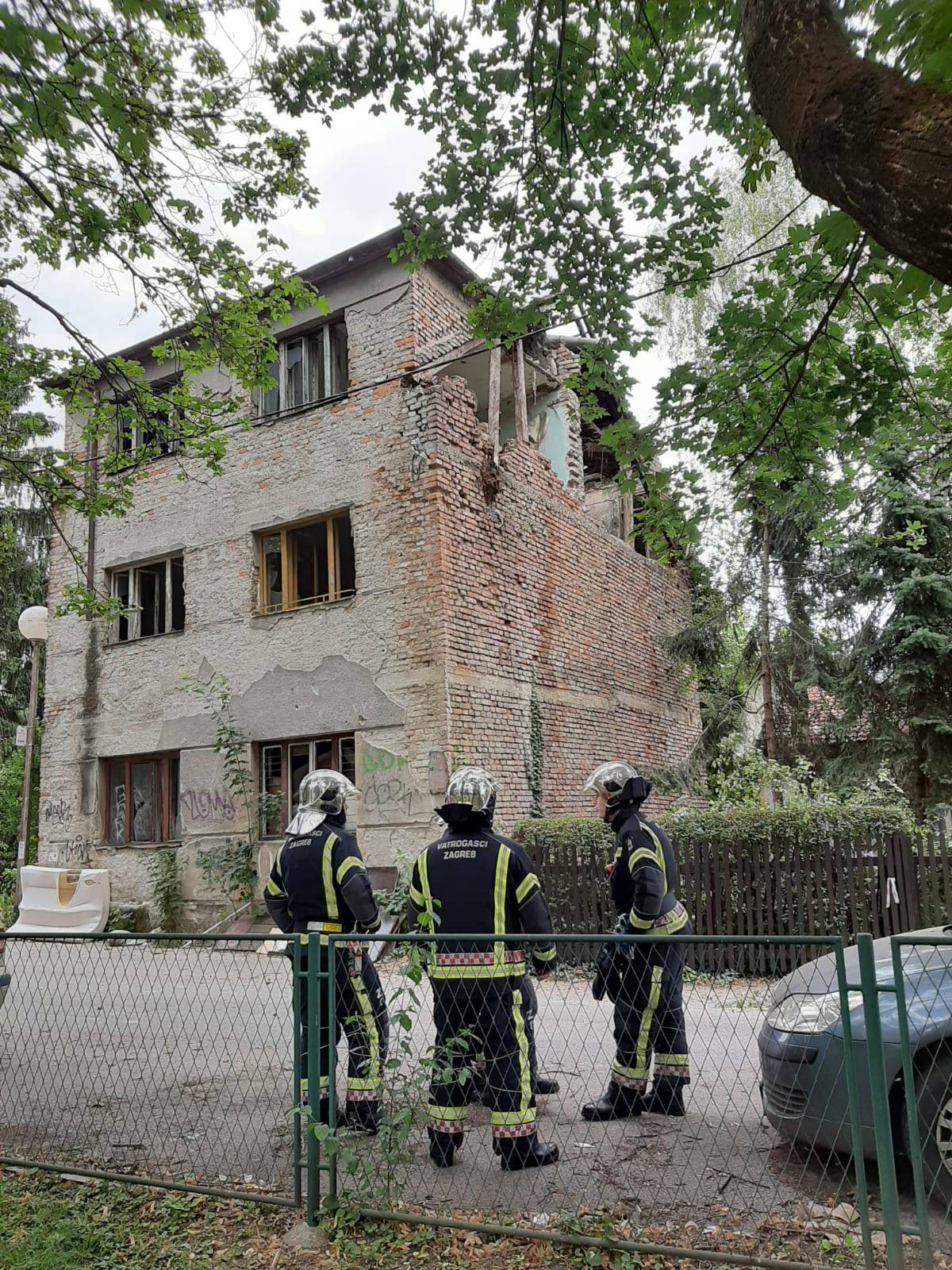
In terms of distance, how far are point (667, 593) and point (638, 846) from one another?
1380cm

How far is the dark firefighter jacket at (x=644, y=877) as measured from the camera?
508cm

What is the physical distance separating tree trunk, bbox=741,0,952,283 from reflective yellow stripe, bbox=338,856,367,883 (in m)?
3.80

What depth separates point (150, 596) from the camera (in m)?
14.9

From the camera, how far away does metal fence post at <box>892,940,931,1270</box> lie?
10.5 ft

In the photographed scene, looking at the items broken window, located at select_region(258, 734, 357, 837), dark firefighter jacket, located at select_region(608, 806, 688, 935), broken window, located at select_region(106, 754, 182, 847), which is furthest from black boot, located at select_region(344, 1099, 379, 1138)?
broken window, located at select_region(106, 754, 182, 847)

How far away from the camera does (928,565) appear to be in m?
15.0

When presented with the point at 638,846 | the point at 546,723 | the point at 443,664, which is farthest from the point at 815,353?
the point at 546,723

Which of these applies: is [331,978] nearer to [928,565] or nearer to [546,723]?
[546,723]

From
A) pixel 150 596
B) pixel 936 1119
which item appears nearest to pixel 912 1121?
pixel 936 1119

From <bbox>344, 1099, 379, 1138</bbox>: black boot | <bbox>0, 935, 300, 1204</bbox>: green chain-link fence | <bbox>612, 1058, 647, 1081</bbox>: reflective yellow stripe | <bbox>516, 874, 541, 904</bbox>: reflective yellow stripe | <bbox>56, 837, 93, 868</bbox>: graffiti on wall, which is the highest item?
<bbox>516, 874, 541, 904</bbox>: reflective yellow stripe

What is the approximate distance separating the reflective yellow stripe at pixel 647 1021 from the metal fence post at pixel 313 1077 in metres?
1.79

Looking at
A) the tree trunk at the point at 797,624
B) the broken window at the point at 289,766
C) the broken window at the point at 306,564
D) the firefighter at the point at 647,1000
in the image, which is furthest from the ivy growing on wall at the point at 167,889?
the tree trunk at the point at 797,624

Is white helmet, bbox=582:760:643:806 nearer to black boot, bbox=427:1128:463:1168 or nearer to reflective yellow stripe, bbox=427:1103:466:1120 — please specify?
reflective yellow stripe, bbox=427:1103:466:1120

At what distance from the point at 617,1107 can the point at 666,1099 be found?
0.87ft
